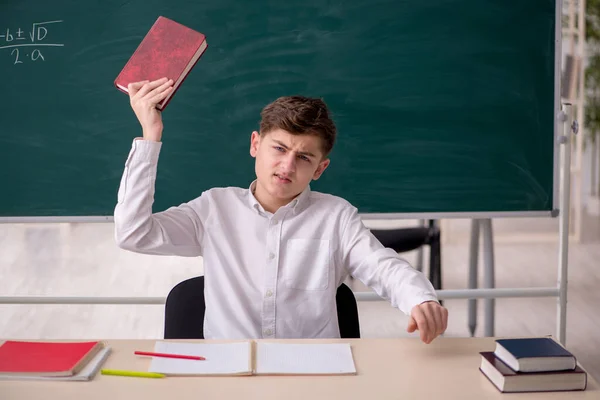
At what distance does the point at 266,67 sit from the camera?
260 centimetres

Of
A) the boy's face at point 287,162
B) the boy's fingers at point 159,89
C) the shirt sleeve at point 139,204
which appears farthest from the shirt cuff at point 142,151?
the boy's face at point 287,162

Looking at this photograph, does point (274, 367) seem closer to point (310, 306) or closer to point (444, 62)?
point (310, 306)

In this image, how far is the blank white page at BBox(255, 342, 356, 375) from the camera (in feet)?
4.34

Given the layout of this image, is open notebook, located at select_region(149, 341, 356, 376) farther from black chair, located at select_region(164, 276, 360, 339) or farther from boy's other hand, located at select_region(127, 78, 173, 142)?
boy's other hand, located at select_region(127, 78, 173, 142)

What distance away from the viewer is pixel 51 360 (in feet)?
4.39

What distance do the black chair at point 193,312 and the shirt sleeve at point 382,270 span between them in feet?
0.30

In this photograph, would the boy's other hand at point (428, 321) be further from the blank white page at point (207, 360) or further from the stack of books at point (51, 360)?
the stack of books at point (51, 360)

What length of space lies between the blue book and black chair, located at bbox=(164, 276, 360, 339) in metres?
0.59

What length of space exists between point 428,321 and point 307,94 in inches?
53.2

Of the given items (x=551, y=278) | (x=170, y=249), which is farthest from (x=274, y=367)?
(x=551, y=278)

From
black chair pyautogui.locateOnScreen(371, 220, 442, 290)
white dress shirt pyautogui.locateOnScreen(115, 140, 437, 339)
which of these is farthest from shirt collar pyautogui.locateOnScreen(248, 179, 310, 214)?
black chair pyautogui.locateOnScreen(371, 220, 442, 290)

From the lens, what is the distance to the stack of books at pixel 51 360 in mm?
1282

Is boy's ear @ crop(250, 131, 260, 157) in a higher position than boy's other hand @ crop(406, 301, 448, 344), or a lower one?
higher

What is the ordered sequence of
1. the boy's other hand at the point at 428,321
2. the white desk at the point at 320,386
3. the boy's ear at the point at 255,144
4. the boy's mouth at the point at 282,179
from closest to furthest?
the white desk at the point at 320,386 → the boy's other hand at the point at 428,321 → the boy's mouth at the point at 282,179 → the boy's ear at the point at 255,144
